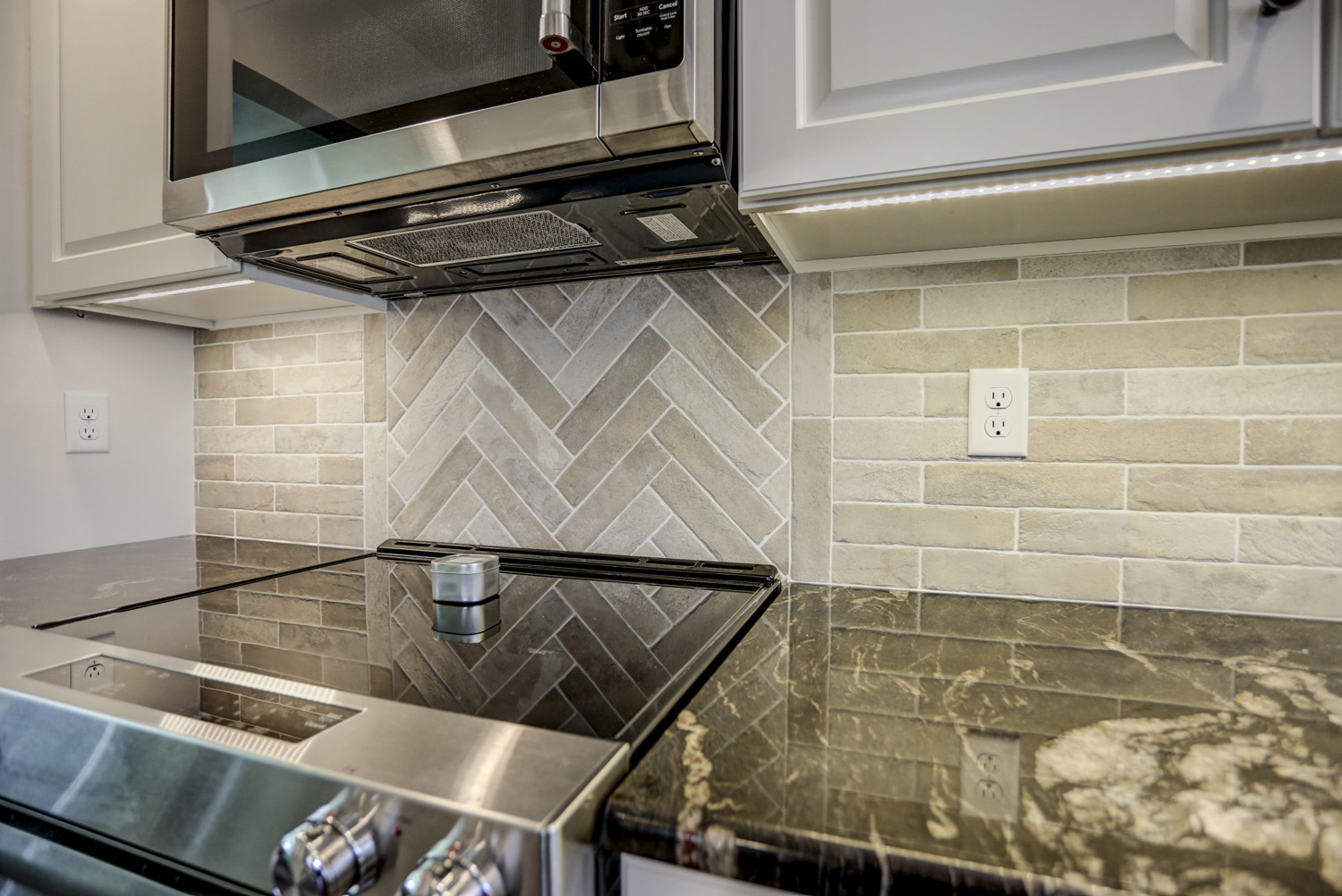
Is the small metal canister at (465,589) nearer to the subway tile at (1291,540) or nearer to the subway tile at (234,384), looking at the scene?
the subway tile at (234,384)

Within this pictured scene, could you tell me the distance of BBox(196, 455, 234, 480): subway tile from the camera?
61.2 inches

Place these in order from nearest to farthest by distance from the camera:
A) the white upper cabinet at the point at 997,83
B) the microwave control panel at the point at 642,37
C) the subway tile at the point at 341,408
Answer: the white upper cabinet at the point at 997,83, the microwave control panel at the point at 642,37, the subway tile at the point at 341,408

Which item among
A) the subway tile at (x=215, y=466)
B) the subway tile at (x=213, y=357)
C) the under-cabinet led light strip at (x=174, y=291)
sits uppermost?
the under-cabinet led light strip at (x=174, y=291)

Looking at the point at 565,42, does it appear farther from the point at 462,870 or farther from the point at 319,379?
the point at 319,379

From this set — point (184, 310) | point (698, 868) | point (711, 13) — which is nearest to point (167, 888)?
point (698, 868)

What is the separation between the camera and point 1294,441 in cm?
82

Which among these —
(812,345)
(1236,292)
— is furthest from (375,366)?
(1236,292)

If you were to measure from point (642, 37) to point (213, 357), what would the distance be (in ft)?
4.62

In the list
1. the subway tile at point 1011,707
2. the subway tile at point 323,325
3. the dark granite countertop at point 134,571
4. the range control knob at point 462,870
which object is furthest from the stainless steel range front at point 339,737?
the subway tile at point 323,325

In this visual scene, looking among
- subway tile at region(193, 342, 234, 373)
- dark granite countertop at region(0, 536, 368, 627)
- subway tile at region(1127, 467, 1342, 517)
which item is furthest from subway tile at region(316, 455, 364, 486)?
subway tile at region(1127, 467, 1342, 517)

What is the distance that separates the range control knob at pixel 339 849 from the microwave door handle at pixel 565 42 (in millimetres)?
655

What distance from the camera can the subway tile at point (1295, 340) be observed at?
2.64 feet

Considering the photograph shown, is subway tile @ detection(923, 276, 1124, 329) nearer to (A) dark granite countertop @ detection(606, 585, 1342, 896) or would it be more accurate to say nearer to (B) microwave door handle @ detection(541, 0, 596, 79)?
(A) dark granite countertop @ detection(606, 585, 1342, 896)

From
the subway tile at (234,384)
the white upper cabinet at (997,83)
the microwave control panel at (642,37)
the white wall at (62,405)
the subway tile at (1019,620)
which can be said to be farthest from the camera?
the subway tile at (234,384)
